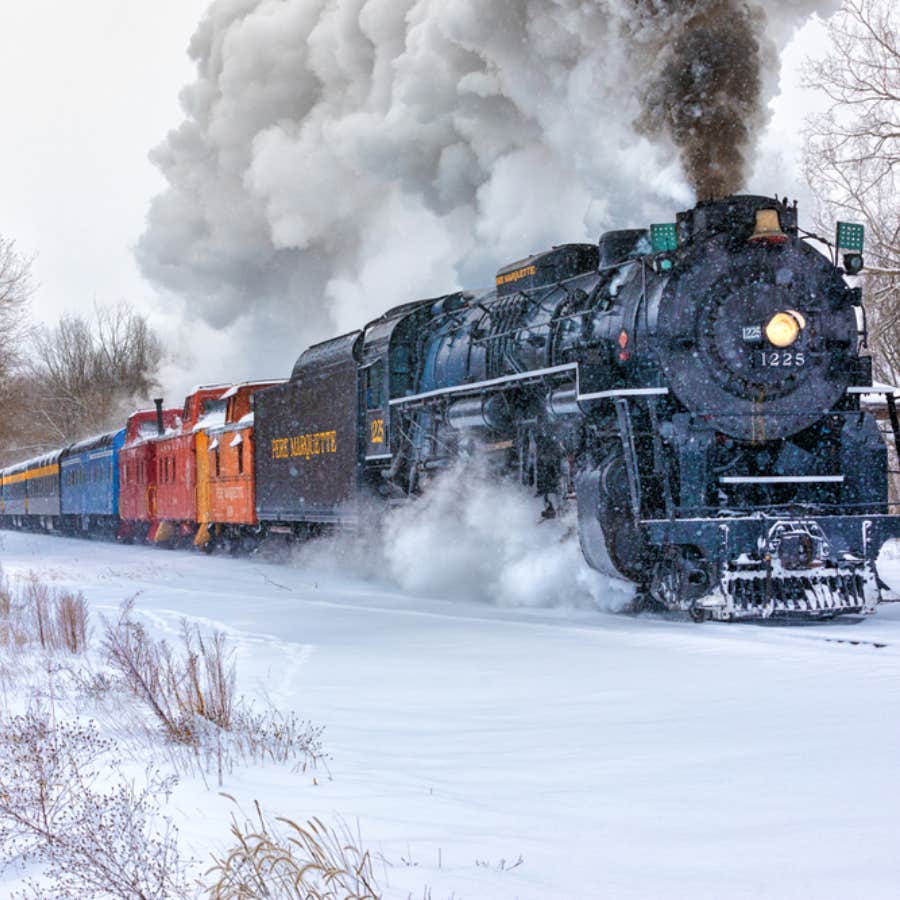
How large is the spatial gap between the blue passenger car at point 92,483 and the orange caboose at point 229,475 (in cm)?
676

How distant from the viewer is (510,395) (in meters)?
10.3

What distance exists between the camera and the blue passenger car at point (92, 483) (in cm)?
2652

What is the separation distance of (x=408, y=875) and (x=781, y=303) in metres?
6.29

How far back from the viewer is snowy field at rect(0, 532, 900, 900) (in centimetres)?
312

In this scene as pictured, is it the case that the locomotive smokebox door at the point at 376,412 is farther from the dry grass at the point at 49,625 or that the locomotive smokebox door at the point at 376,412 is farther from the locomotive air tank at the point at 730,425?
the dry grass at the point at 49,625

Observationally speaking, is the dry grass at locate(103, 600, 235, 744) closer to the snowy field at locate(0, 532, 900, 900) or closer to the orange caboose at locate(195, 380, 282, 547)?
the snowy field at locate(0, 532, 900, 900)

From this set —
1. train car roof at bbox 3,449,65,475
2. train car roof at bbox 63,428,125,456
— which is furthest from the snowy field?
train car roof at bbox 3,449,65,475

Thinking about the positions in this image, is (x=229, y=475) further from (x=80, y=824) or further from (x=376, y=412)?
(x=80, y=824)

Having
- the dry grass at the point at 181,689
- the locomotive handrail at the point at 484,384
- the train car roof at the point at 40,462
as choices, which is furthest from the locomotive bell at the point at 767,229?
the train car roof at the point at 40,462

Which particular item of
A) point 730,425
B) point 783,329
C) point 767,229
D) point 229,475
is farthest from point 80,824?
point 229,475

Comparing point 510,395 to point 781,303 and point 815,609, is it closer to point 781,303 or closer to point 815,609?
point 781,303

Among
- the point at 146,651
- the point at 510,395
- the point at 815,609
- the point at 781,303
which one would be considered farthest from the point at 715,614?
the point at 146,651

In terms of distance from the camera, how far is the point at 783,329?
8539 millimetres

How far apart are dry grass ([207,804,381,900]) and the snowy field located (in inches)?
3.8
